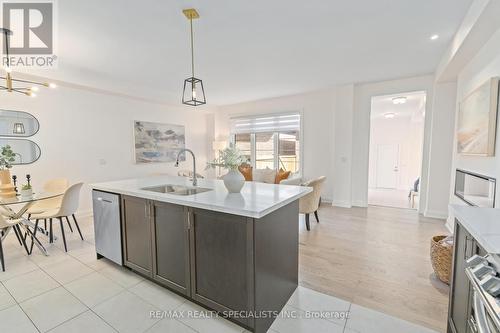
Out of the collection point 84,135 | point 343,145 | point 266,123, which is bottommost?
point 343,145

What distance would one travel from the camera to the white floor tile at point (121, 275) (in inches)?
89.5

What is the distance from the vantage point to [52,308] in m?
1.90

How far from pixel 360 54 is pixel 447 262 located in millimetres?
2848

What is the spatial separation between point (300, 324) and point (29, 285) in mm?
2615

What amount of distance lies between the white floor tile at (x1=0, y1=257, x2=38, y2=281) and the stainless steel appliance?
376 cm

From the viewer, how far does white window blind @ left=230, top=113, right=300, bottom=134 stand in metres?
5.98

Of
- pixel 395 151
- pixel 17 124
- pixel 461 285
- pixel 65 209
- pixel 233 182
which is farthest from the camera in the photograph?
pixel 395 151

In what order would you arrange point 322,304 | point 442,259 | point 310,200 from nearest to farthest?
point 322,304 < point 442,259 < point 310,200

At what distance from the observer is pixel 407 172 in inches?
310

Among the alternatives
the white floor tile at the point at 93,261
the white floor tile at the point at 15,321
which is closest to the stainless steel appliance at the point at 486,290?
the white floor tile at the point at 15,321

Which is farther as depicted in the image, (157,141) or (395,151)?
(395,151)

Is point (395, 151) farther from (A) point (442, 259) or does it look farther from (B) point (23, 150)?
(B) point (23, 150)

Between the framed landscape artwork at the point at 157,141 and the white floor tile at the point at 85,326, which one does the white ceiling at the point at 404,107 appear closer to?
the framed landscape artwork at the point at 157,141

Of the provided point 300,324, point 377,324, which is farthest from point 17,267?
point 377,324
